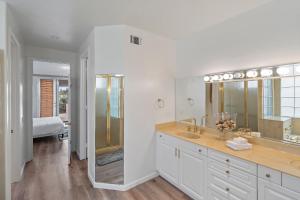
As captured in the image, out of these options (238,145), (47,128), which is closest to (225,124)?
(238,145)

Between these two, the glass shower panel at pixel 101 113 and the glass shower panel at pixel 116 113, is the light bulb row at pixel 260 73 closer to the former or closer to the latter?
the glass shower panel at pixel 116 113

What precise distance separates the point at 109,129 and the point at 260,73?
2310mm

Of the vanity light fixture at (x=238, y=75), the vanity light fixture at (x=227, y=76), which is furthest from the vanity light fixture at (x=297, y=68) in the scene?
the vanity light fixture at (x=227, y=76)

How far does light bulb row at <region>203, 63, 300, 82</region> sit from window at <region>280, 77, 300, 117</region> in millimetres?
78

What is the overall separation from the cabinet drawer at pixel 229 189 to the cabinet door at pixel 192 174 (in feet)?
0.41

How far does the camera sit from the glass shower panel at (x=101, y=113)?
2.52m

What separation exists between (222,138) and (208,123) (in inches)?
15.4

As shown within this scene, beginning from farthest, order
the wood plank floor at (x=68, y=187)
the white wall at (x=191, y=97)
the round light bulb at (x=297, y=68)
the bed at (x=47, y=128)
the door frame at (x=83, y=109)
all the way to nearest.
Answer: the bed at (x=47, y=128) → the door frame at (x=83, y=109) → the white wall at (x=191, y=97) → the wood plank floor at (x=68, y=187) → the round light bulb at (x=297, y=68)

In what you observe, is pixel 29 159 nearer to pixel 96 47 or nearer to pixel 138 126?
pixel 138 126

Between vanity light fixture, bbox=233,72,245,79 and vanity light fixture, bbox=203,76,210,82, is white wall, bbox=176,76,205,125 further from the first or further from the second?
vanity light fixture, bbox=233,72,245,79

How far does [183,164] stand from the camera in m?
2.31

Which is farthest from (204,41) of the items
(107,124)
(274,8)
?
(107,124)

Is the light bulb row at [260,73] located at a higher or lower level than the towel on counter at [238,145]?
higher

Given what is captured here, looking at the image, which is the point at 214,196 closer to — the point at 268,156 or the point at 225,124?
the point at 268,156
